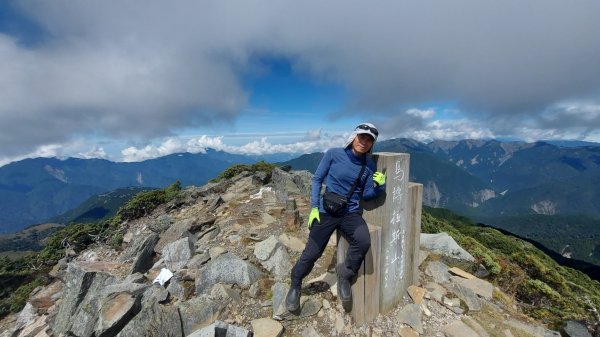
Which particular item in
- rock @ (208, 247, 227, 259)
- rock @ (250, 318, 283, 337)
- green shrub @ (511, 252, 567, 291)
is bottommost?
green shrub @ (511, 252, 567, 291)

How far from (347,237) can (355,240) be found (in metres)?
0.24

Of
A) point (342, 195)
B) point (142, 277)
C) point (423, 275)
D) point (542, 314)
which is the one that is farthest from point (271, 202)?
point (542, 314)

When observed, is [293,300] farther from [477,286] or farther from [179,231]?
[179,231]

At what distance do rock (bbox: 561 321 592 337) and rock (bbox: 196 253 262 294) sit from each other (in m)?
7.15

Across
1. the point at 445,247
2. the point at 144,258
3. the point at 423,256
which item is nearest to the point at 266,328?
the point at 423,256

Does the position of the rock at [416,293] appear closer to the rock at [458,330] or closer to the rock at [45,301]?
the rock at [458,330]

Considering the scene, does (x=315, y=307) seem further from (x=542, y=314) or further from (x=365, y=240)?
(x=542, y=314)

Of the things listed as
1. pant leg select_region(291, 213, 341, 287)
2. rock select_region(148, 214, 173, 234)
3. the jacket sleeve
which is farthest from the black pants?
rock select_region(148, 214, 173, 234)

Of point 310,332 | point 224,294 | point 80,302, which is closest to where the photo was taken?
point 310,332

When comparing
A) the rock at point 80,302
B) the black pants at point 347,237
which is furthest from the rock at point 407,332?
the rock at point 80,302

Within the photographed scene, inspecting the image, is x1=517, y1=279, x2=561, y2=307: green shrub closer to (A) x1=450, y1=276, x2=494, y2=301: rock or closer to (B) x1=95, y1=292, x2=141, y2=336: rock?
(A) x1=450, y1=276, x2=494, y2=301: rock

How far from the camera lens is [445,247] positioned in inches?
387

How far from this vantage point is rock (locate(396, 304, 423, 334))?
20.6 feet

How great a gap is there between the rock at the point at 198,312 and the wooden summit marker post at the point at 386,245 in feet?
9.36
